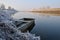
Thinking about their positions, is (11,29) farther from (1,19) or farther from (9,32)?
(1,19)

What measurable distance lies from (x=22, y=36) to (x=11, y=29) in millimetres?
323

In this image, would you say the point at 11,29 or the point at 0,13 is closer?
the point at 11,29

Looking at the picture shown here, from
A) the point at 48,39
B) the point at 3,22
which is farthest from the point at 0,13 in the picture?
the point at 48,39

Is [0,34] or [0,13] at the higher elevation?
[0,13]

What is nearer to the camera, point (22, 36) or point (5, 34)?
point (5, 34)

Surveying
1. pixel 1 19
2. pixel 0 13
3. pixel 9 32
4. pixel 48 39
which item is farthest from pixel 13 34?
pixel 48 39

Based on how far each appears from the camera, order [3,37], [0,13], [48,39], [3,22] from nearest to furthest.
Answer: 1. [3,37]
2. [3,22]
3. [0,13]
4. [48,39]

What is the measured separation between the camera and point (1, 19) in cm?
317

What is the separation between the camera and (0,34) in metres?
2.82

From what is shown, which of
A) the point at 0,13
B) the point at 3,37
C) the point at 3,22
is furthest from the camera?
the point at 0,13

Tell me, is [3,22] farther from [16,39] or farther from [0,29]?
[16,39]

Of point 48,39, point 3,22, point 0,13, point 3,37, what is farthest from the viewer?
point 48,39

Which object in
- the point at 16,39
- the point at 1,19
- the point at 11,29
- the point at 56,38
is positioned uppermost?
the point at 1,19

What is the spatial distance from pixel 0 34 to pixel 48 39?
4570 millimetres
